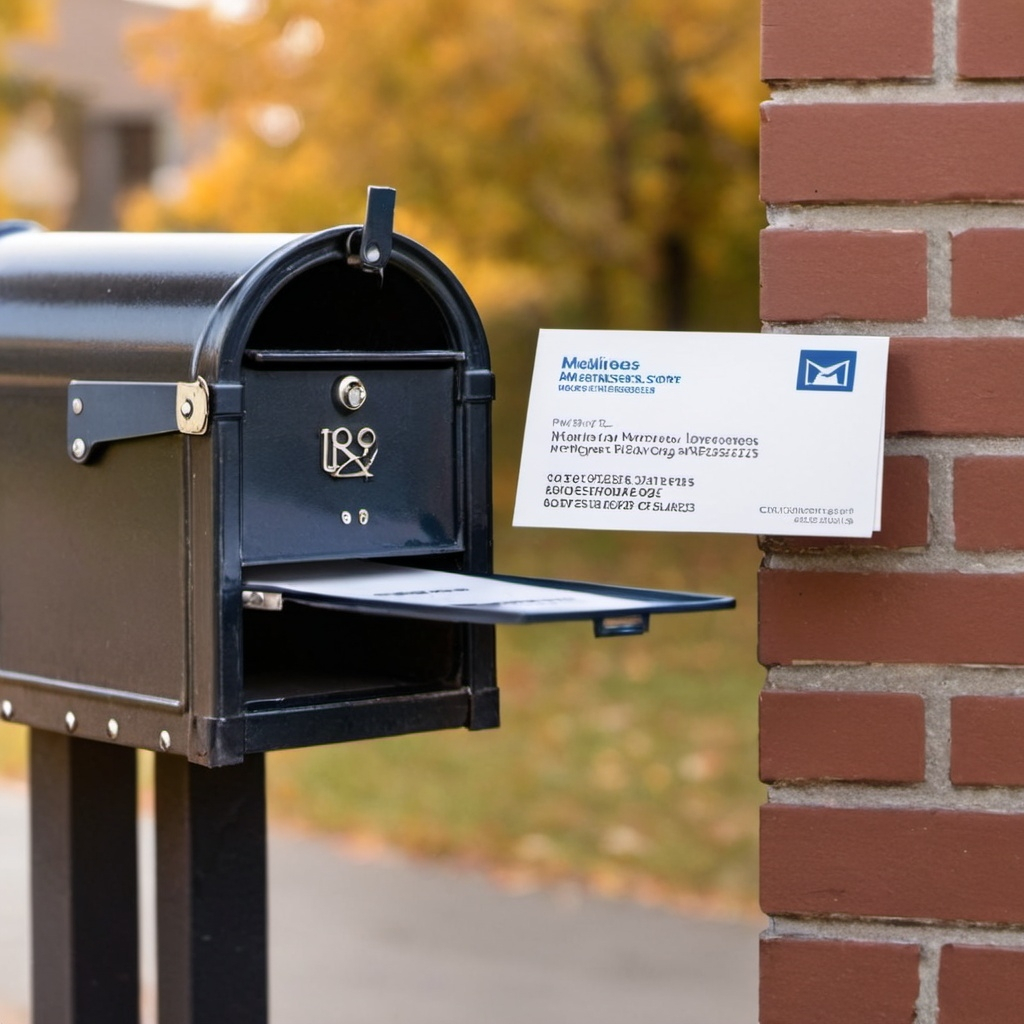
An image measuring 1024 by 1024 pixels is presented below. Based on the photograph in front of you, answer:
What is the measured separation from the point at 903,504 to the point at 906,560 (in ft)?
0.18

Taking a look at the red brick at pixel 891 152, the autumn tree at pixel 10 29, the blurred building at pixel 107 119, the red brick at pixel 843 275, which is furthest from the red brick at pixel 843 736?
the blurred building at pixel 107 119

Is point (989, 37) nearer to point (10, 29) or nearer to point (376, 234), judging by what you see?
point (376, 234)

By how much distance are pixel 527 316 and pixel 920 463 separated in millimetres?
18358

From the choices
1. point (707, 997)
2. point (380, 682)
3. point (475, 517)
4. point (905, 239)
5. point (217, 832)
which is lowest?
point (707, 997)

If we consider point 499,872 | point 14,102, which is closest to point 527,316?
point 14,102

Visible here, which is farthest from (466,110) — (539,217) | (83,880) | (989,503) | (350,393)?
(989,503)

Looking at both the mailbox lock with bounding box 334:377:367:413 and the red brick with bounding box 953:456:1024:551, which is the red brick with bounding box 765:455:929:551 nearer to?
the red brick with bounding box 953:456:1024:551

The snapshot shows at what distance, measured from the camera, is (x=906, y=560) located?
1699 mm

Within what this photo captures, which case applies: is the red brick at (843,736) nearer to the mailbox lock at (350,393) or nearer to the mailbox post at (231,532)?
the mailbox post at (231,532)

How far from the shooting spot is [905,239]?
1696 mm

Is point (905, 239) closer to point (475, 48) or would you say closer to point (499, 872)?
point (499, 872)

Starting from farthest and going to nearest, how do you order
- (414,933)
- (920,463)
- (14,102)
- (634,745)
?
(14,102)
(634,745)
(414,933)
(920,463)

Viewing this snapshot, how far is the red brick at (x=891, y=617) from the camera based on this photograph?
1687mm

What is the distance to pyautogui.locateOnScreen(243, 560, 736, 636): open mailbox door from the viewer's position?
1572 millimetres
